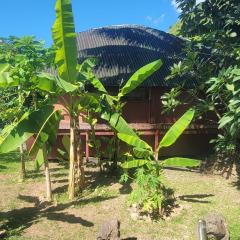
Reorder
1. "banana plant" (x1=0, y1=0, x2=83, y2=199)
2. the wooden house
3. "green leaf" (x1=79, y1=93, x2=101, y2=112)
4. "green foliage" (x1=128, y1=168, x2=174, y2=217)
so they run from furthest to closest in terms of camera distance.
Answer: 1. the wooden house
2. "green leaf" (x1=79, y1=93, x2=101, y2=112)
3. "green foliage" (x1=128, y1=168, x2=174, y2=217)
4. "banana plant" (x1=0, y1=0, x2=83, y2=199)

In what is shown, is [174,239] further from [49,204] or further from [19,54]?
[19,54]

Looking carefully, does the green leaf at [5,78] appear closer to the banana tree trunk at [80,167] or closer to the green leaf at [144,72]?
the banana tree trunk at [80,167]

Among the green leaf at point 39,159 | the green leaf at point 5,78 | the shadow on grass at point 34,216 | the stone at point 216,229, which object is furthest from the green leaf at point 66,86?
the stone at point 216,229

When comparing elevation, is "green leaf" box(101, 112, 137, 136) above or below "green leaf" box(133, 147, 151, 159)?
above

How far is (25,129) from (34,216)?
210 centimetres

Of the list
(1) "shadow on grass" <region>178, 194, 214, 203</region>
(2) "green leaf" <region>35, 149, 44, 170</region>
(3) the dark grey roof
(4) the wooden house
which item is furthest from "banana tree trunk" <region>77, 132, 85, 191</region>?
(3) the dark grey roof

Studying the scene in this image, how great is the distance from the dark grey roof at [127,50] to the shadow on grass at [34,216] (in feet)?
19.5

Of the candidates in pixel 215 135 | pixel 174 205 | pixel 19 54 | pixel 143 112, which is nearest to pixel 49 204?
pixel 174 205

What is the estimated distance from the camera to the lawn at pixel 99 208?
8.86 m

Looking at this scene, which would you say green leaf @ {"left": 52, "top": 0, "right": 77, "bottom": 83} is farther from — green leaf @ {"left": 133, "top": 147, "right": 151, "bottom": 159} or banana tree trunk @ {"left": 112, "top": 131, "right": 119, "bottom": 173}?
banana tree trunk @ {"left": 112, "top": 131, "right": 119, "bottom": 173}

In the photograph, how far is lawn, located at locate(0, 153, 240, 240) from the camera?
349 inches

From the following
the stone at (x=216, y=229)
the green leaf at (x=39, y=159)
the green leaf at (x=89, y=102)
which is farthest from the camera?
the green leaf at (x=39, y=159)

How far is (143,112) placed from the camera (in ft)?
51.4

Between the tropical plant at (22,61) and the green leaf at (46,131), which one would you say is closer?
the tropical plant at (22,61)
